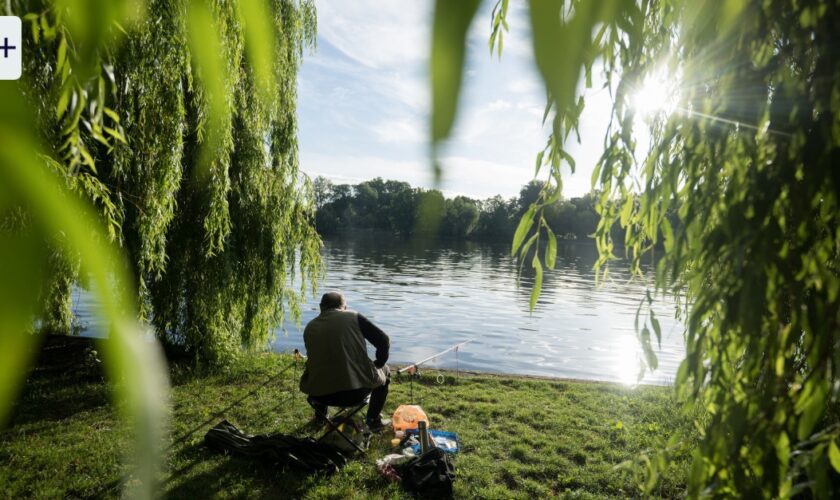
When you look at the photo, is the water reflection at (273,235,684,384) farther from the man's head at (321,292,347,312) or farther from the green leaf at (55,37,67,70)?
the green leaf at (55,37,67,70)

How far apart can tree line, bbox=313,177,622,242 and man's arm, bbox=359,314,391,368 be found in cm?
442

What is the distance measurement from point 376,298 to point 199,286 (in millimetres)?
15341

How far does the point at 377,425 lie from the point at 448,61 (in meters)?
6.65

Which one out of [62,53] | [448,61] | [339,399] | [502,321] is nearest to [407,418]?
[339,399]

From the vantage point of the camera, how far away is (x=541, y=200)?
4.87 feet

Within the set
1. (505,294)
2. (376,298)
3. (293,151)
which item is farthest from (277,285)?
(505,294)

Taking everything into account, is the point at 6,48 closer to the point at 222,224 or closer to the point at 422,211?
the point at 422,211

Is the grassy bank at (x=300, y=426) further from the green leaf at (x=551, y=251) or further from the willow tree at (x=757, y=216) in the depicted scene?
the green leaf at (x=551, y=251)

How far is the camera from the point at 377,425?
21.4 feet

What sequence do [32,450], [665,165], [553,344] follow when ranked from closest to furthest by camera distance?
[665,165], [32,450], [553,344]

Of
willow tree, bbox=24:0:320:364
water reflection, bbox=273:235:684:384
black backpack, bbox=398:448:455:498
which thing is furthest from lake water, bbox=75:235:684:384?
black backpack, bbox=398:448:455:498

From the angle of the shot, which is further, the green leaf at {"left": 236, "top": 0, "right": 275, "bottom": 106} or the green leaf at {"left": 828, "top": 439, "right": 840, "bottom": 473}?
the green leaf at {"left": 828, "top": 439, "right": 840, "bottom": 473}

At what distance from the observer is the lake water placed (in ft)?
44.7

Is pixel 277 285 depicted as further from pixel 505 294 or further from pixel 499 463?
pixel 505 294
